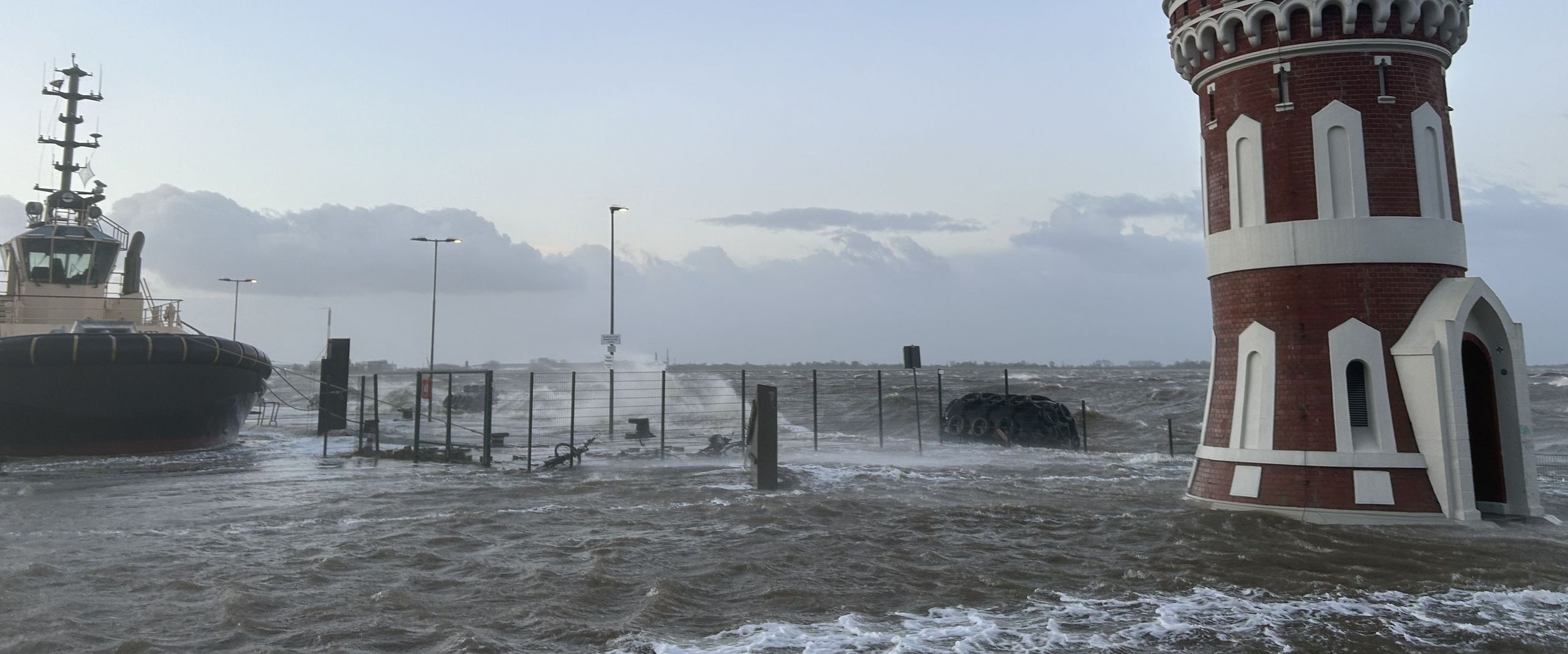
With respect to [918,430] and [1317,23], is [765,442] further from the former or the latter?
[918,430]

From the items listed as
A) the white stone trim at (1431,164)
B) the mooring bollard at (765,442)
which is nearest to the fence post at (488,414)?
the mooring bollard at (765,442)

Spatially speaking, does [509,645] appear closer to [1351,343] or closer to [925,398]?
[1351,343]

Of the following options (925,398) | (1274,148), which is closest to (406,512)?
(1274,148)

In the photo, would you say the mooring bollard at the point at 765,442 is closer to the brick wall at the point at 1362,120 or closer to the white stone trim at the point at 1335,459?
the white stone trim at the point at 1335,459

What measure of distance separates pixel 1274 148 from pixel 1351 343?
261 cm

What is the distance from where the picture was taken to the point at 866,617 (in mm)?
7086

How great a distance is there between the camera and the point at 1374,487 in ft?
35.6

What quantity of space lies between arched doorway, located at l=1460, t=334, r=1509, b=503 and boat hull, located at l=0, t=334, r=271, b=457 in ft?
88.1

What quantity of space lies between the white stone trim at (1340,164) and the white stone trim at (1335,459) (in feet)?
9.53

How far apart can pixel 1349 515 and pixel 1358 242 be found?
330 cm

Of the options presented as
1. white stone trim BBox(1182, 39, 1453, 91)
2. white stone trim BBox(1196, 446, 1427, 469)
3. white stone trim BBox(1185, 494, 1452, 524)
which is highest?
white stone trim BBox(1182, 39, 1453, 91)

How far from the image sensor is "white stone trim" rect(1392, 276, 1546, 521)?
1061 cm

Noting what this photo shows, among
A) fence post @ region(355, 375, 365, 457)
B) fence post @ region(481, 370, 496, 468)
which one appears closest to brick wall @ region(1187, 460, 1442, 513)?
fence post @ region(481, 370, 496, 468)

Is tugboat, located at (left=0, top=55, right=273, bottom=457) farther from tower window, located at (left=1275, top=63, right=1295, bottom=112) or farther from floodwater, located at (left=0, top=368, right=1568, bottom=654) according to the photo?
tower window, located at (left=1275, top=63, right=1295, bottom=112)
